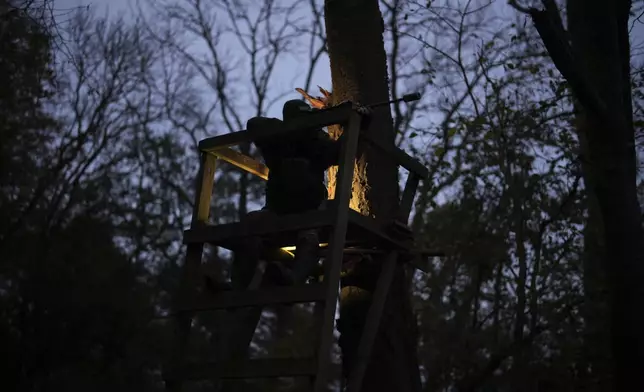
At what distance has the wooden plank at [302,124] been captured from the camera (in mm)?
3693

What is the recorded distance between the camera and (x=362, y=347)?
12.6 ft

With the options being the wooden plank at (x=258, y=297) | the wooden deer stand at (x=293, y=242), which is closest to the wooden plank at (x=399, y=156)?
the wooden deer stand at (x=293, y=242)

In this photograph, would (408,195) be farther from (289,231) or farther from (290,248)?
(289,231)

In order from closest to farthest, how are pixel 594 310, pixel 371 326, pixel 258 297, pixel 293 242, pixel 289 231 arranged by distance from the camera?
1. pixel 258 297
2. pixel 289 231
3. pixel 371 326
4. pixel 293 242
5. pixel 594 310

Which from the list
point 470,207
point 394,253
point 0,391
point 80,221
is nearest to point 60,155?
Result: point 80,221

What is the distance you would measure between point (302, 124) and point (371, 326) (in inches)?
45.0

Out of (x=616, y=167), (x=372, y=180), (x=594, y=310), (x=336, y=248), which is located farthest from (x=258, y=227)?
(x=594, y=310)

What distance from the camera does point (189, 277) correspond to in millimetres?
3918

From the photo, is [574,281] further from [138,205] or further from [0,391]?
[138,205]

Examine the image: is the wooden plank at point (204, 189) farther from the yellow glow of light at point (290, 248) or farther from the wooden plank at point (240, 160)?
the yellow glow of light at point (290, 248)

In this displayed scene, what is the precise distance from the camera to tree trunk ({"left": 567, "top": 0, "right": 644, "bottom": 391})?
14.7 feet

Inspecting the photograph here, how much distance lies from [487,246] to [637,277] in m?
6.18

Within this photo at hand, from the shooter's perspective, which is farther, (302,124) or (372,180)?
(372,180)

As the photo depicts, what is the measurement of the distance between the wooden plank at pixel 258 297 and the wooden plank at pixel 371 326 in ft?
2.01
